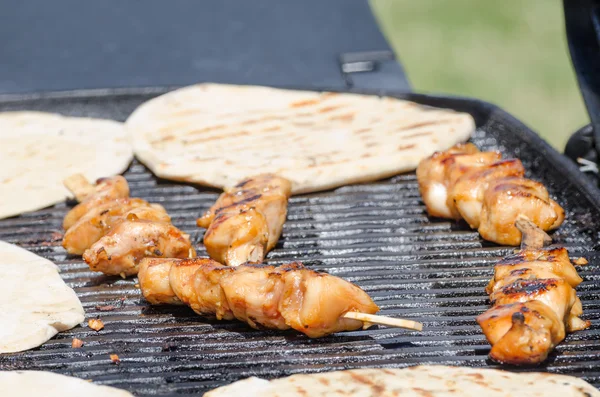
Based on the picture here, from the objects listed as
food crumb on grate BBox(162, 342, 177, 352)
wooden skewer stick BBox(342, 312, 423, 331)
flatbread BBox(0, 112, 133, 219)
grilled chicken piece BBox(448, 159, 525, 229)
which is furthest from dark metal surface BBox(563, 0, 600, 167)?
flatbread BBox(0, 112, 133, 219)

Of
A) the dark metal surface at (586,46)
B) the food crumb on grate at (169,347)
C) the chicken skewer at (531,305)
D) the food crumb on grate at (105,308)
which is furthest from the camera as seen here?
the dark metal surface at (586,46)

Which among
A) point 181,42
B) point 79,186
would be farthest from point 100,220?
point 181,42

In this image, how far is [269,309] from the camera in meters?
2.88

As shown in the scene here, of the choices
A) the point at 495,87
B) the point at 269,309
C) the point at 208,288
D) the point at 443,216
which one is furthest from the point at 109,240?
the point at 495,87

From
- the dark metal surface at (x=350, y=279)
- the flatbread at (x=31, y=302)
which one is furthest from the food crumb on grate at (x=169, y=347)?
the flatbread at (x=31, y=302)

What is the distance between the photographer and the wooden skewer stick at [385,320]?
9.12ft

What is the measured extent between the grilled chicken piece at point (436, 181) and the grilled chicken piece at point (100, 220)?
4.38 feet

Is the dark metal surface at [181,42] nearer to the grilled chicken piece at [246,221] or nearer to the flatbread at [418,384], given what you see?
the grilled chicken piece at [246,221]

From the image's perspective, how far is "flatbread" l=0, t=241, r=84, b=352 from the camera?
9.67 feet

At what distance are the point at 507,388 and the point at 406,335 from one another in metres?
0.50

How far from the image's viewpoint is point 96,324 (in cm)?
305

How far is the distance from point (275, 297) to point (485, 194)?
4.37ft

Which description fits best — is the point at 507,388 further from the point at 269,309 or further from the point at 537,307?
the point at 269,309

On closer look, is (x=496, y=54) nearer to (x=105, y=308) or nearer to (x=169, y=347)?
(x=105, y=308)
